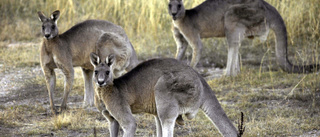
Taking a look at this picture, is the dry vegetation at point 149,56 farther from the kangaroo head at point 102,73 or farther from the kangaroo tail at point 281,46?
the kangaroo head at point 102,73

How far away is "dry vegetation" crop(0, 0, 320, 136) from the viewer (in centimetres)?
618

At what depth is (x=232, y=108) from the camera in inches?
274

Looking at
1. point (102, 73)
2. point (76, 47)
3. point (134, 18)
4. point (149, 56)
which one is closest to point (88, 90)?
point (76, 47)

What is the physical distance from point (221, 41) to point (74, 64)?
4458 mm

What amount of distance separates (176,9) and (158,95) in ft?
11.6

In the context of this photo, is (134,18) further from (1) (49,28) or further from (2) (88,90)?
(1) (49,28)

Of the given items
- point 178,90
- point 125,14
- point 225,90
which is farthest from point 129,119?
point 125,14

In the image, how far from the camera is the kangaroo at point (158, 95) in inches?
195

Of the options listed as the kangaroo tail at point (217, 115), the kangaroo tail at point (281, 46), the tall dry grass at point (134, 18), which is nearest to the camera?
the kangaroo tail at point (217, 115)

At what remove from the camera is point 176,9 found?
326 inches

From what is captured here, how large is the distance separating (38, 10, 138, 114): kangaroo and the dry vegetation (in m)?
0.60

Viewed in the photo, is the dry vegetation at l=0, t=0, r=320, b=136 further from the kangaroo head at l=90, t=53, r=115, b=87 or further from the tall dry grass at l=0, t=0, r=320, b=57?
the kangaroo head at l=90, t=53, r=115, b=87

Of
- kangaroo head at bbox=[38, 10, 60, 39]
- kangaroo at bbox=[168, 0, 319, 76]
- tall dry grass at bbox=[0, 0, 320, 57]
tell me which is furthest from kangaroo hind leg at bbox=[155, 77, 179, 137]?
tall dry grass at bbox=[0, 0, 320, 57]

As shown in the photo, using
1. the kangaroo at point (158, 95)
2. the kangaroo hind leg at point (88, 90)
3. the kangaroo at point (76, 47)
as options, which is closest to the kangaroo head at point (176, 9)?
the kangaroo at point (76, 47)
